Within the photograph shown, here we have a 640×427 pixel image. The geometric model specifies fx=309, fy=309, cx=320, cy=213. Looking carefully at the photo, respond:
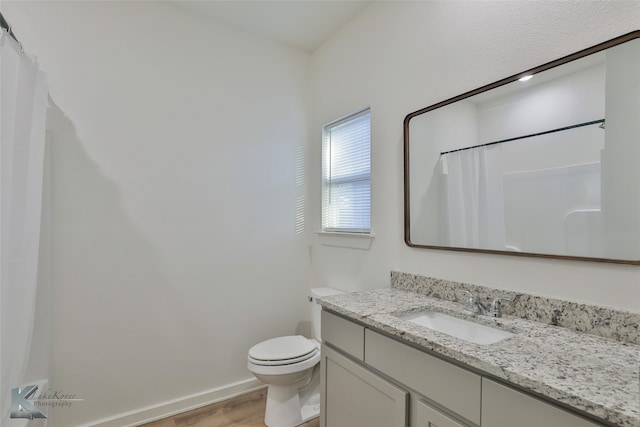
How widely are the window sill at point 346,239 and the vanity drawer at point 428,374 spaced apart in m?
0.83

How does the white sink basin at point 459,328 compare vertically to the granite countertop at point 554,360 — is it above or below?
below

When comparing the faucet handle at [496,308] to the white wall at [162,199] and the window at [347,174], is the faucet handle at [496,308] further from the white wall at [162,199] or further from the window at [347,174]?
the white wall at [162,199]

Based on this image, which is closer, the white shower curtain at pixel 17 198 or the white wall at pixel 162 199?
the white shower curtain at pixel 17 198

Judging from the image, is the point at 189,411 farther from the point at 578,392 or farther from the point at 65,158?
the point at 578,392

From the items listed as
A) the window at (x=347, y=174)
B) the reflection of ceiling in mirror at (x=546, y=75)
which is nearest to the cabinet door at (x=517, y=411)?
the reflection of ceiling in mirror at (x=546, y=75)

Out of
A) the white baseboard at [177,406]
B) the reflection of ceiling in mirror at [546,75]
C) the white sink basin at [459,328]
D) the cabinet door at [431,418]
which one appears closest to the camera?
the cabinet door at [431,418]

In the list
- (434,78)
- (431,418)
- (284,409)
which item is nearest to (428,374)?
(431,418)

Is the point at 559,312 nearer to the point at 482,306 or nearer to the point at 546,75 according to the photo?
the point at 482,306

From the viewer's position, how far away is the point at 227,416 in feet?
6.59

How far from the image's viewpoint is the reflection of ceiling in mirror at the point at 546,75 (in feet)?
3.54

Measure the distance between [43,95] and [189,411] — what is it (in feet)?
6.63

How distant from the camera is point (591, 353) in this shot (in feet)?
2.96

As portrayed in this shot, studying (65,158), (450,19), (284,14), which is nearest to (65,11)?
(65,158)

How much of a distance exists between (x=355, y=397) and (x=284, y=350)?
0.71 metres
